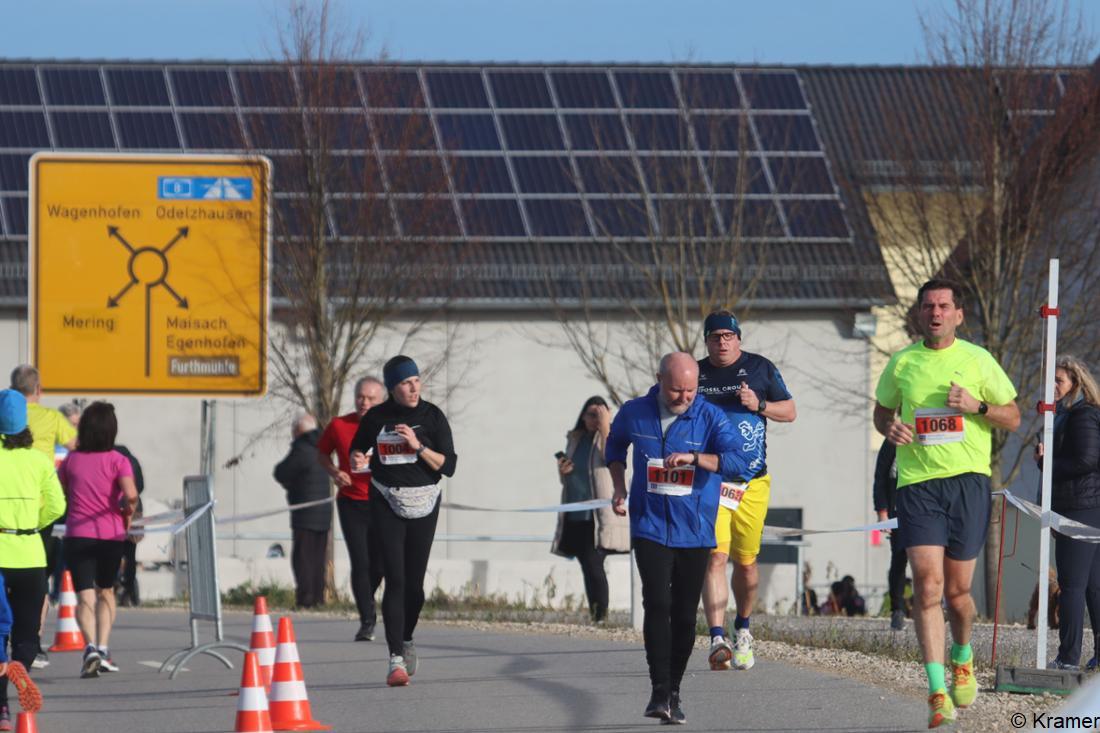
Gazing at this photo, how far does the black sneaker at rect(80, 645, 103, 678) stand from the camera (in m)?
14.0

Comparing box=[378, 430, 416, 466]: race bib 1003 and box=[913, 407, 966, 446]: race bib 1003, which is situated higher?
box=[913, 407, 966, 446]: race bib 1003

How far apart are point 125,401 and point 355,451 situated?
20.2m

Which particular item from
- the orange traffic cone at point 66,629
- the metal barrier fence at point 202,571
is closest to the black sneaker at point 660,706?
the metal barrier fence at point 202,571

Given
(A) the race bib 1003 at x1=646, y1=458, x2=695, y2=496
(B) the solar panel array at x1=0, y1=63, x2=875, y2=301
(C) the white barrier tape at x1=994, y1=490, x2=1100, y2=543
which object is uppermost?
(B) the solar panel array at x1=0, y1=63, x2=875, y2=301

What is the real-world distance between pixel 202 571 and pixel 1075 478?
549 cm

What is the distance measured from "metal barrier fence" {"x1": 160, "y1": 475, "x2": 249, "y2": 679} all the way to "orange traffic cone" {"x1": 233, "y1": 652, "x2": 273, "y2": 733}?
394 centimetres

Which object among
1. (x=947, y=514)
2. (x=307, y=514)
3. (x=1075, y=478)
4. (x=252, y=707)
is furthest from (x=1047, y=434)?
(x=307, y=514)

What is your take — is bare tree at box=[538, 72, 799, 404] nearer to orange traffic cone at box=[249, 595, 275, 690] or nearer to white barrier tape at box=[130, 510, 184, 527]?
white barrier tape at box=[130, 510, 184, 527]

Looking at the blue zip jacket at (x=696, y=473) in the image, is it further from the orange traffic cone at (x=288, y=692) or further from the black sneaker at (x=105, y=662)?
the black sneaker at (x=105, y=662)

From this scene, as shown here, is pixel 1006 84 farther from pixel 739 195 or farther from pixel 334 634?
pixel 334 634

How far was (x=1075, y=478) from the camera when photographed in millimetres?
12539

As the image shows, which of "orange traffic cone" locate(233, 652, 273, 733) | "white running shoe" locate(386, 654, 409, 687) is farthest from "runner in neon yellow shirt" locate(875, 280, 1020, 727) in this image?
"white running shoe" locate(386, 654, 409, 687)

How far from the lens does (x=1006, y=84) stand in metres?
25.4

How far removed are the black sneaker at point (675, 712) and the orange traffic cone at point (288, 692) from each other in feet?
5.78
